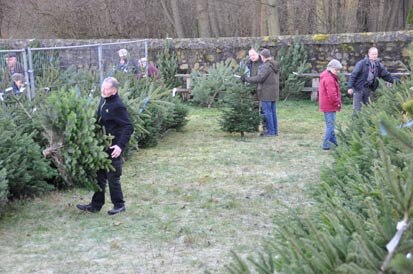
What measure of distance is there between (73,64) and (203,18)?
16072mm

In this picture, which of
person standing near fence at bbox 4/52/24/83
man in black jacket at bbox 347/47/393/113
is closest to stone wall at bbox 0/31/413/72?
man in black jacket at bbox 347/47/393/113

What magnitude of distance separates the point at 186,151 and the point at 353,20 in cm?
1489

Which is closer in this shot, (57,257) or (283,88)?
(57,257)

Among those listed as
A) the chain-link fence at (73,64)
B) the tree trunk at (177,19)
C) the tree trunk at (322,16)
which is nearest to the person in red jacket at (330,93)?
the chain-link fence at (73,64)

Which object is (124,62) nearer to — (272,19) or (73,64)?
(73,64)

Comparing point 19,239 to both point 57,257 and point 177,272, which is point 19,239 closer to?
Result: point 57,257

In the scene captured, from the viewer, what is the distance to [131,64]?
12.5 m

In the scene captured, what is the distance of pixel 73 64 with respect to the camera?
11.6 m

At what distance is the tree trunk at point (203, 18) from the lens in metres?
26.8

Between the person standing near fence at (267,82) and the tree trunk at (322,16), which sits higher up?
the tree trunk at (322,16)

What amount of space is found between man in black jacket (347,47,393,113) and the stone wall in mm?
4362

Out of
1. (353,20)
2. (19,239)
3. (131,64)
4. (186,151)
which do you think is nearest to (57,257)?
(19,239)

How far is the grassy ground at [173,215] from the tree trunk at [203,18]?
16.6 meters

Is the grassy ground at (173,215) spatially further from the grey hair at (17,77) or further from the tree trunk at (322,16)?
the tree trunk at (322,16)
